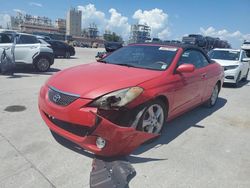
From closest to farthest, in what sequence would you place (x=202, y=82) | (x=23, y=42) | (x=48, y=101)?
(x=48, y=101) → (x=202, y=82) → (x=23, y=42)

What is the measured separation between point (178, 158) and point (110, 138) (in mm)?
1140

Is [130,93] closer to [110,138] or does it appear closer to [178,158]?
[110,138]

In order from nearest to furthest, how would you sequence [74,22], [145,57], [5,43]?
[145,57] → [5,43] → [74,22]

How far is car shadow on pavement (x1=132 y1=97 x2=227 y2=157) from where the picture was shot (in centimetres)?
350

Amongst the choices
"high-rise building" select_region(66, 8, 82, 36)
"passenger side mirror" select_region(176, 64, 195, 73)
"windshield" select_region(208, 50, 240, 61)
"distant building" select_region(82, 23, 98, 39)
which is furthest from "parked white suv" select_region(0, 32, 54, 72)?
"high-rise building" select_region(66, 8, 82, 36)

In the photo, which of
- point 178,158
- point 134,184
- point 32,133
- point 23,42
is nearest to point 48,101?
point 32,133

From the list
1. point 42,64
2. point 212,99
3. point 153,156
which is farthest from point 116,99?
point 42,64

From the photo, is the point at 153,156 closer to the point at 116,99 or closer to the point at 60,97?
the point at 116,99

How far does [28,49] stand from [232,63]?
8.19 m

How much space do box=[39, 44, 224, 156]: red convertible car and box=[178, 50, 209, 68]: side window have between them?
0.13ft

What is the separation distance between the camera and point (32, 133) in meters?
3.70

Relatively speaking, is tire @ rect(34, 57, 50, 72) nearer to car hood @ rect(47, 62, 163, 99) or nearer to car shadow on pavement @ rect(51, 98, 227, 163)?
car hood @ rect(47, 62, 163, 99)

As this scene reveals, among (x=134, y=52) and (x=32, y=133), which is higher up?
(x=134, y=52)

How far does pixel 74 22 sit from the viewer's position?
12950 cm
